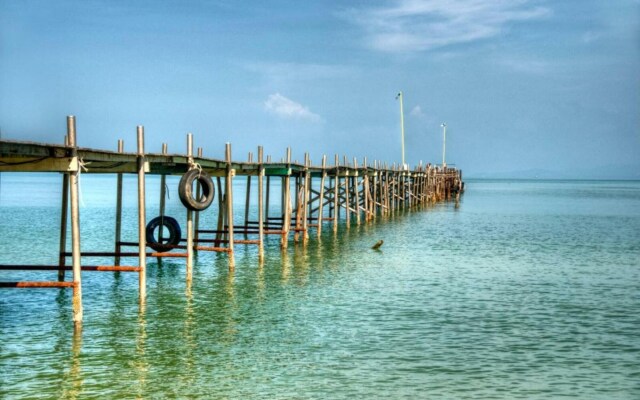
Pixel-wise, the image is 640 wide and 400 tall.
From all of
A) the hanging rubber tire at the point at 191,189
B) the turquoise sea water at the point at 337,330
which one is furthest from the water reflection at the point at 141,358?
the hanging rubber tire at the point at 191,189

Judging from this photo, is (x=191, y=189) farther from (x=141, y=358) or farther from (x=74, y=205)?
(x=141, y=358)

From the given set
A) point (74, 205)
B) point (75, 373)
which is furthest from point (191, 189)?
point (75, 373)

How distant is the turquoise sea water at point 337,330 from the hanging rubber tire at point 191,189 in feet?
6.48

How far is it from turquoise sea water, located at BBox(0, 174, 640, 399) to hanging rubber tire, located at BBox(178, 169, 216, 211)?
1977mm

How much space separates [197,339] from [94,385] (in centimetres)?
275

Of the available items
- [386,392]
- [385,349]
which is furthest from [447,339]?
[386,392]

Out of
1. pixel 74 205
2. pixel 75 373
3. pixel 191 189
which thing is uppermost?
pixel 191 189

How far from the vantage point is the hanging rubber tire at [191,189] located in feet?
58.6

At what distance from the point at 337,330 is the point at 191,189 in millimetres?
Answer: 5643

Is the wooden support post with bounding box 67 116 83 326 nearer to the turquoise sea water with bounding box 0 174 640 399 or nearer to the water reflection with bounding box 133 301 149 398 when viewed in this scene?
the turquoise sea water with bounding box 0 174 640 399

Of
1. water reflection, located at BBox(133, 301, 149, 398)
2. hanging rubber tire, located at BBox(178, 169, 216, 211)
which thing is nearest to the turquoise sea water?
water reflection, located at BBox(133, 301, 149, 398)

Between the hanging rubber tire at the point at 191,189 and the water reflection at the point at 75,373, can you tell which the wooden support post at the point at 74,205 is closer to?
the water reflection at the point at 75,373

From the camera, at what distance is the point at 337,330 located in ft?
46.1

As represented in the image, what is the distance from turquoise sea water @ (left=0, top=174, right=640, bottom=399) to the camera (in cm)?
1088
